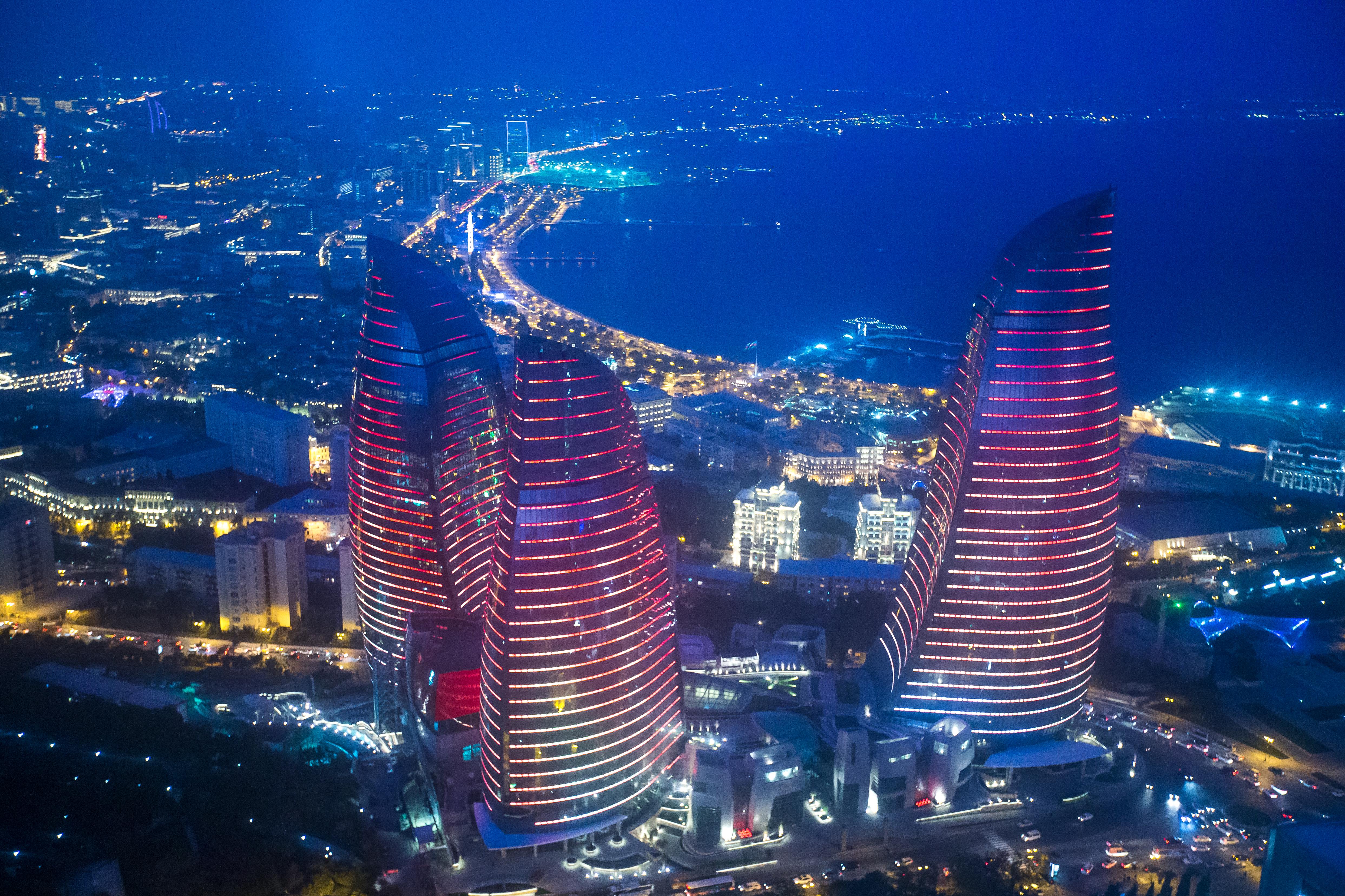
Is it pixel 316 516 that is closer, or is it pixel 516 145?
pixel 316 516

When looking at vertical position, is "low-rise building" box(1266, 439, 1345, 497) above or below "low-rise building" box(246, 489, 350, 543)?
above

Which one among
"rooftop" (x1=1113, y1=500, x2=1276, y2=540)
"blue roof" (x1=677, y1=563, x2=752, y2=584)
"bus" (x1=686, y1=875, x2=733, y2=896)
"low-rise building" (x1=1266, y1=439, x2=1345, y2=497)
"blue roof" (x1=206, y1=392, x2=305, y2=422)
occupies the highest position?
"blue roof" (x1=206, y1=392, x2=305, y2=422)

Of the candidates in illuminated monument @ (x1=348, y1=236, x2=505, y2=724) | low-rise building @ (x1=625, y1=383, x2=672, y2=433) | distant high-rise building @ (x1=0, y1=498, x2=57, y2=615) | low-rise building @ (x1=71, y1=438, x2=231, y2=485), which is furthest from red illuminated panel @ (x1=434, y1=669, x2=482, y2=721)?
low-rise building @ (x1=625, y1=383, x2=672, y2=433)

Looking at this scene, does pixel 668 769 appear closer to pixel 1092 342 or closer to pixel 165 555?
pixel 1092 342

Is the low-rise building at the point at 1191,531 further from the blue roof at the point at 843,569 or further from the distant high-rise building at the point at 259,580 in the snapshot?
the distant high-rise building at the point at 259,580

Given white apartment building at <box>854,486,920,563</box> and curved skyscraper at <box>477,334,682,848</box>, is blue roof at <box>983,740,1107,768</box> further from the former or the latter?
white apartment building at <box>854,486,920,563</box>

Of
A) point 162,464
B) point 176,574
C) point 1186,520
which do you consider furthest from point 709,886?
point 162,464

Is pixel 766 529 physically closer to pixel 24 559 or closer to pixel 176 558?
pixel 176 558
